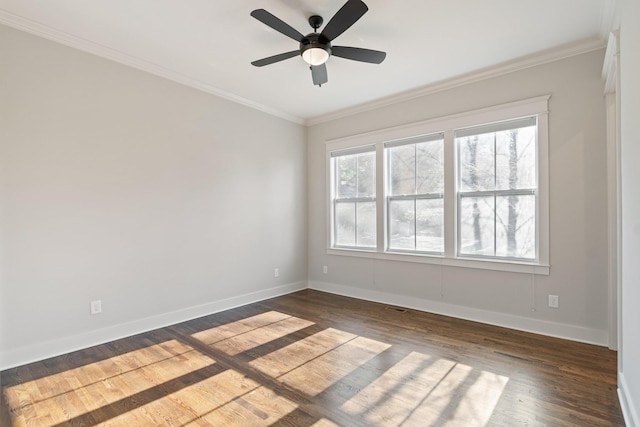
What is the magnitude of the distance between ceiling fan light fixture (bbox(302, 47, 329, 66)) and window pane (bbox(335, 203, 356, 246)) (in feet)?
8.41

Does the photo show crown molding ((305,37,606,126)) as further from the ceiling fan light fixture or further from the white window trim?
the ceiling fan light fixture

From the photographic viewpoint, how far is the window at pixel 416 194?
4055 mm

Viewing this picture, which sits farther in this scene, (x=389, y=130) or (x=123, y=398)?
(x=389, y=130)

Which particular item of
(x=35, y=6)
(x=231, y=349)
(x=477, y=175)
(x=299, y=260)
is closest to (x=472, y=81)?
(x=477, y=175)

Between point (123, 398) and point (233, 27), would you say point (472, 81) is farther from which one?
point (123, 398)

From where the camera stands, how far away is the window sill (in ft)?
10.9

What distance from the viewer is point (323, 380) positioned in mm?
2396

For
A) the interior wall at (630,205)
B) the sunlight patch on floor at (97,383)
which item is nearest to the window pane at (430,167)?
the interior wall at (630,205)

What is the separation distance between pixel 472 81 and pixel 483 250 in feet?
6.61

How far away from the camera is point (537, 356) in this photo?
109 inches

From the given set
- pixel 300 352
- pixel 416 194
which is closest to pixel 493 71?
pixel 416 194

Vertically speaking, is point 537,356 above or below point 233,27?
below

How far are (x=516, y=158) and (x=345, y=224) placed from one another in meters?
2.50

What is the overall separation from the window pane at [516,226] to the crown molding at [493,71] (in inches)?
55.6
